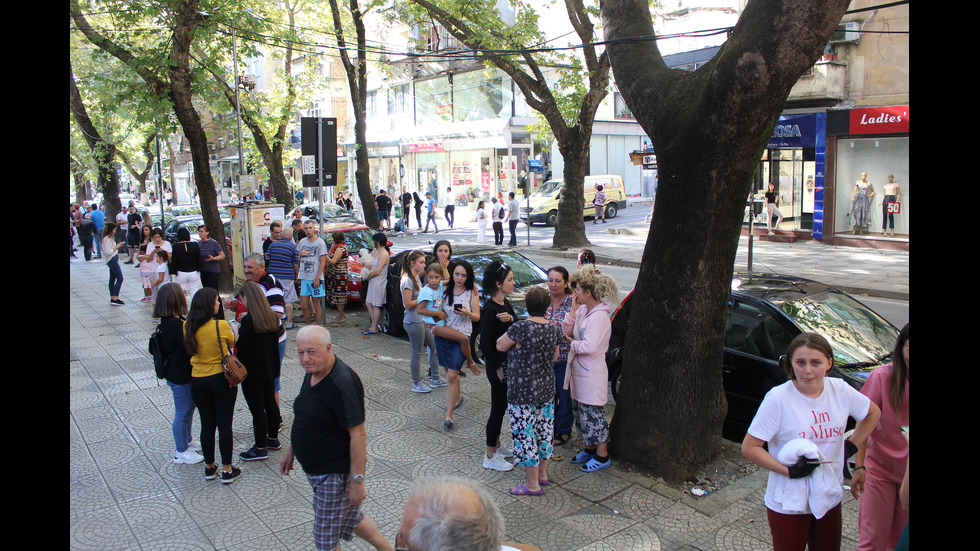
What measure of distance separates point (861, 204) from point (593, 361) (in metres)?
18.0

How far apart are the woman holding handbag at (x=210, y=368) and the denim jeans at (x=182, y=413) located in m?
0.25

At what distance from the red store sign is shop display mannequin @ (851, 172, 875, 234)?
1.45 m

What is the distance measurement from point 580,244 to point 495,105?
58.6 feet

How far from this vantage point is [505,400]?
593cm

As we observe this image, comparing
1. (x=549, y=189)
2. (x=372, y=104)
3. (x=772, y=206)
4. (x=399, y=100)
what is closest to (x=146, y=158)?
(x=372, y=104)

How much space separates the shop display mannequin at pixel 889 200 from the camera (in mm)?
19875

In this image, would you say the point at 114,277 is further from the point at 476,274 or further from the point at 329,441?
the point at 329,441

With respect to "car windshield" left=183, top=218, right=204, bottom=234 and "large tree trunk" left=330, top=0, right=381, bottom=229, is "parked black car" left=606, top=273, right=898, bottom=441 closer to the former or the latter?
"car windshield" left=183, top=218, right=204, bottom=234

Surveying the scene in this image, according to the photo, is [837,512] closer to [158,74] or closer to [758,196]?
[158,74]

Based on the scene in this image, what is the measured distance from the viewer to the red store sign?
1900cm

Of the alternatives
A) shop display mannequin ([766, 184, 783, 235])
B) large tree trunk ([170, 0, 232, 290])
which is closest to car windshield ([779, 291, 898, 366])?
large tree trunk ([170, 0, 232, 290])

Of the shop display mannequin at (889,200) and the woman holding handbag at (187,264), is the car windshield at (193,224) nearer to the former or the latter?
the woman holding handbag at (187,264)

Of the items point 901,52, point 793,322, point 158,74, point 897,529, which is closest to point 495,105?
point 901,52

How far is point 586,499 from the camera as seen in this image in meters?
5.40
